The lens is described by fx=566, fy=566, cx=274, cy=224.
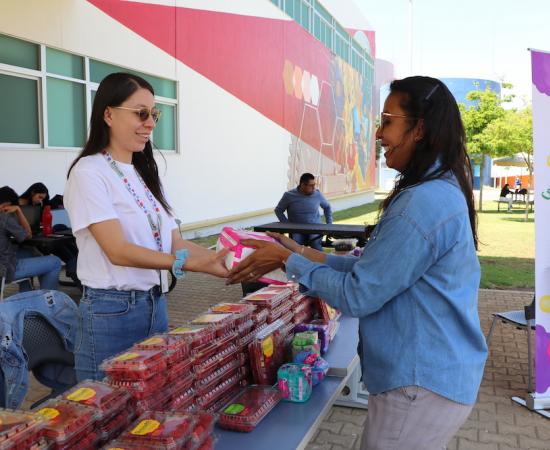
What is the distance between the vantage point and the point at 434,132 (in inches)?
66.7

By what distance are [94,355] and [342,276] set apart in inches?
41.7

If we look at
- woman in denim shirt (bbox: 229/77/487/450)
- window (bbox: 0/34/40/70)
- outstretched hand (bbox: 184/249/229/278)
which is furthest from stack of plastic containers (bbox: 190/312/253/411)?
window (bbox: 0/34/40/70)

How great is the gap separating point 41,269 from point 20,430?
582cm

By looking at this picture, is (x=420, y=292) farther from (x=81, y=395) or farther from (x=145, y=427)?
(x=81, y=395)

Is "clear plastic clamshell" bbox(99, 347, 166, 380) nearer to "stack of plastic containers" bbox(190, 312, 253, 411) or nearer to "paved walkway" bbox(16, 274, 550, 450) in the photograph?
"stack of plastic containers" bbox(190, 312, 253, 411)

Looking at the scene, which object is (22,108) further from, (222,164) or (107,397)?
(107,397)

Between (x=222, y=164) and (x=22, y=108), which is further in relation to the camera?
(x=222, y=164)

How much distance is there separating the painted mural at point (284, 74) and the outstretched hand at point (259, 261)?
9.18 m

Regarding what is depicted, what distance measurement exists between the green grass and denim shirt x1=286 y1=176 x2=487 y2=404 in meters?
2.59

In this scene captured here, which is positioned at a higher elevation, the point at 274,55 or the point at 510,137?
the point at 274,55

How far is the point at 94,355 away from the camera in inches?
85.0

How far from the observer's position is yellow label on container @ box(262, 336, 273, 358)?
2332 mm

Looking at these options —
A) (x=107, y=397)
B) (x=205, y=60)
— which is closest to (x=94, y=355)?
(x=107, y=397)

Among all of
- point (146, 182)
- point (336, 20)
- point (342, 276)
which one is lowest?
point (342, 276)
